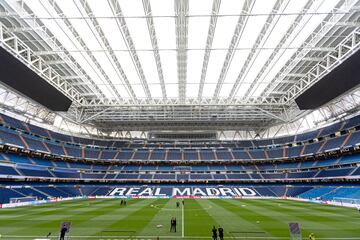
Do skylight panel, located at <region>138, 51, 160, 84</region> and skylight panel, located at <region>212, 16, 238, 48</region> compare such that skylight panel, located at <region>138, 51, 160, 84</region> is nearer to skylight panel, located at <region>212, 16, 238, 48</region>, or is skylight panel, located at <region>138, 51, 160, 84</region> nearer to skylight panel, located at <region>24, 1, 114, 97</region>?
skylight panel, located at <region>24, 1, 114, 97</region>

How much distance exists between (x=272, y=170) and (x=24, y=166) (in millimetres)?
61154

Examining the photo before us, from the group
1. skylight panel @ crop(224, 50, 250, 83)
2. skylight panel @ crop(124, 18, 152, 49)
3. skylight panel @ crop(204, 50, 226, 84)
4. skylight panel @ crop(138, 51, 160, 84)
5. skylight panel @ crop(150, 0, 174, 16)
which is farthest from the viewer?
skylight panel @ crop(138, 51, 160, 84)

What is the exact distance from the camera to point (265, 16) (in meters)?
22.1

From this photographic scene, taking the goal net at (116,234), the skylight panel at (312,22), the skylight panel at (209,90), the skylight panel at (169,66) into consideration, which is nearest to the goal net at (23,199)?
the goal net at (116,234)

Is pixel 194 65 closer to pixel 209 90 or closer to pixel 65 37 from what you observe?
pixel 209 90

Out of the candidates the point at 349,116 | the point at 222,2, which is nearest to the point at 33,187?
the point at 222,2

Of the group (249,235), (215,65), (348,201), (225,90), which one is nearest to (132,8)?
(215,65)

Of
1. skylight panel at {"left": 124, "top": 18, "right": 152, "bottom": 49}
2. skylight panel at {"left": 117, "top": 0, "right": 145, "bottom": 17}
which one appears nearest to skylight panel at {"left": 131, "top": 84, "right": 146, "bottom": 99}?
skylight panel at {"left": 124, "top": 18, "right": 152, "bottom": 49}

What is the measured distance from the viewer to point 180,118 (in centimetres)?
5766

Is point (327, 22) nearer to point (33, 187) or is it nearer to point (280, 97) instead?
point (280, 97)

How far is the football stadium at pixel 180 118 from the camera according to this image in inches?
818

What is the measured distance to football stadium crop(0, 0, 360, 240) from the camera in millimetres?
20781

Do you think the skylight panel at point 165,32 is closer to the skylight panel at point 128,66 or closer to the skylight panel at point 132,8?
the skylight panel at point 132,8

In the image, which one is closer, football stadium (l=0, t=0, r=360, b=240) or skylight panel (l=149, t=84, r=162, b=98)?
football stadium (l=0, t=0, r=360, b=240)
